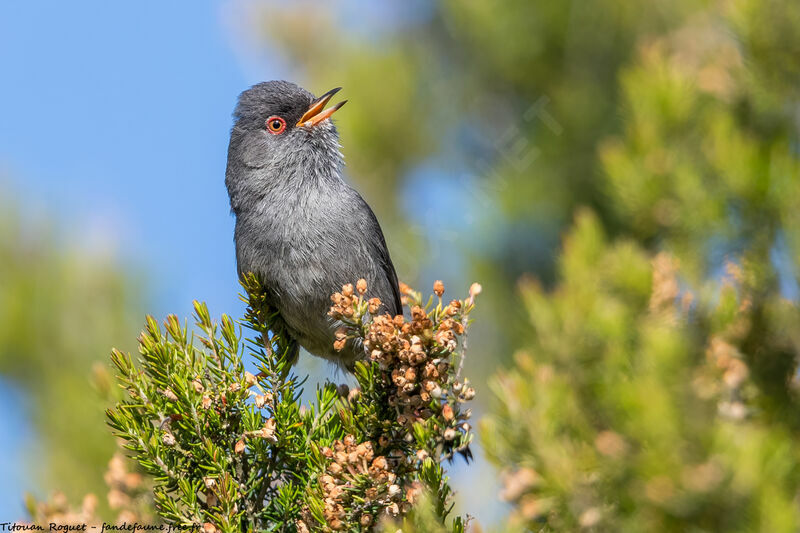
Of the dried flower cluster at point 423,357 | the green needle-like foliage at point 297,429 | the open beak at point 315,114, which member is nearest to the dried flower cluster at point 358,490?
the green needle-like foliage at point 297,429

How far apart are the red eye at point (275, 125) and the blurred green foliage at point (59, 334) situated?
1.67m

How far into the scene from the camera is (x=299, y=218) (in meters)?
3.86

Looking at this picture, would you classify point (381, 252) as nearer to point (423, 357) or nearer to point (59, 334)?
point (423, 357)

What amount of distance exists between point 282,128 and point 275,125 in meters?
0.04

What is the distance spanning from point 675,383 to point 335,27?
5191mm

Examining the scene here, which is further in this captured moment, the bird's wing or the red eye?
the red eye

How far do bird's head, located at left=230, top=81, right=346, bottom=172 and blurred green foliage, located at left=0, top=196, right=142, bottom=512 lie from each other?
152cm

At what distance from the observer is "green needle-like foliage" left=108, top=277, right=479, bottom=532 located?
2.45 metres

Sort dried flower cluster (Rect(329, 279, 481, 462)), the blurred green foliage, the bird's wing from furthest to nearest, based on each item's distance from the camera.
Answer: the blurred green foliage < the bird's wing < dried flower cluster (Rect(329, 279, 481, 462))

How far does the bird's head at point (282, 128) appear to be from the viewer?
4.22 metres

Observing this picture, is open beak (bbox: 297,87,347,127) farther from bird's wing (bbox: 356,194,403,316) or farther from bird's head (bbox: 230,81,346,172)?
bird's wing (bbox: 356,194,403,316)

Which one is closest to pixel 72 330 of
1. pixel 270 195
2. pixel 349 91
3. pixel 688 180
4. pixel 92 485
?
pixel 92 485

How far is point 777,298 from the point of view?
2.44 metres

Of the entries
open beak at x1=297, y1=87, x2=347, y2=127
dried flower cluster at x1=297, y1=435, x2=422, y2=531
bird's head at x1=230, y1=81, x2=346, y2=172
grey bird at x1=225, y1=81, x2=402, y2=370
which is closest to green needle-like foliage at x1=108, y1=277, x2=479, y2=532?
dried flower cluster at x1=297, y1=435, x2=422, y2=531
